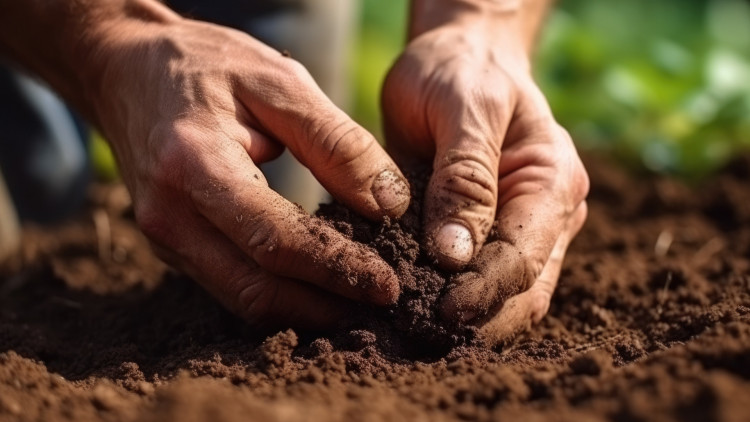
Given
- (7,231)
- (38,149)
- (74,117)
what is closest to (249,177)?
(7,231)

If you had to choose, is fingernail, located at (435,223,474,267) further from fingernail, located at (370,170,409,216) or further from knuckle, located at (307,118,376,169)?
knuckle, located at (307,118,376,169)

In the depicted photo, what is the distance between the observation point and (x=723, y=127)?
3.64 metres

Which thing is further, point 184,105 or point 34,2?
point 34,2

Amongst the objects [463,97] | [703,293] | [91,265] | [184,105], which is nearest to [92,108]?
[184,105]

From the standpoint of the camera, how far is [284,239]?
1.63 metres

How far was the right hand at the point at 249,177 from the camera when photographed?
1648 mm

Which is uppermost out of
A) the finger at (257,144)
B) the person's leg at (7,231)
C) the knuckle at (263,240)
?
the finger at (257,144)

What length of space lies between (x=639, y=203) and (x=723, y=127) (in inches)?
27.1

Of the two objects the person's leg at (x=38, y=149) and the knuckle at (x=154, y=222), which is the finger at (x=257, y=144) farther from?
the person's leg at (x=38, y=149)

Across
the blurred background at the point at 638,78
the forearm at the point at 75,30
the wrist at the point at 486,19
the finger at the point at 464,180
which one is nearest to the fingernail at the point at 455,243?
the finger at the point at 464,180

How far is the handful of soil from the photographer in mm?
1682

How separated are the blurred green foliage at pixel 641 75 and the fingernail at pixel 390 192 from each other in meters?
2.11

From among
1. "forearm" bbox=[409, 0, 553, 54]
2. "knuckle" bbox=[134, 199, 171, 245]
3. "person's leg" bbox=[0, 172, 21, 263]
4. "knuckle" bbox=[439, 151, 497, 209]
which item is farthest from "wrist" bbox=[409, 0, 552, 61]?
"person's leg" bbox=[0, 172, 21, 263]

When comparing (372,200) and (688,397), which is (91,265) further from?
(688,397)
